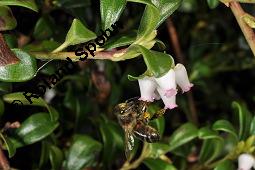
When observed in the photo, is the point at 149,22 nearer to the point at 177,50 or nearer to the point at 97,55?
the point at 97,55

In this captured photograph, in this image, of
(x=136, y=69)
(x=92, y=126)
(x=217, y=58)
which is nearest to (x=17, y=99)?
(x=92, y=126)

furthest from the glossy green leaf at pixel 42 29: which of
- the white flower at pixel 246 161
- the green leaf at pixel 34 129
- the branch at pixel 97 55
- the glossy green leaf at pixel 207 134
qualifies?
the white flower at pixel 246 161

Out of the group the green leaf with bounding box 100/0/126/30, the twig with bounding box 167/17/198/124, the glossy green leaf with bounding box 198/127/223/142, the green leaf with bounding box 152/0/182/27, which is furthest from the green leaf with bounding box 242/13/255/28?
the twig with bounding box 167/17/198/124

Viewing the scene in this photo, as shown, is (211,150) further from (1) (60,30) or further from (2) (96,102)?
(1) (60,30)

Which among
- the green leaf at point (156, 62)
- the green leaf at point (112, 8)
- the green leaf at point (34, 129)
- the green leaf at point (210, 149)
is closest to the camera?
the green leaf at point (156, 62)

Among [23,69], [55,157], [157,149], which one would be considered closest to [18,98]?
[23,69]

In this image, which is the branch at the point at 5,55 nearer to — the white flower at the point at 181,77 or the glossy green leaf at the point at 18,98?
the glossy green leaf at the point at 18,98
